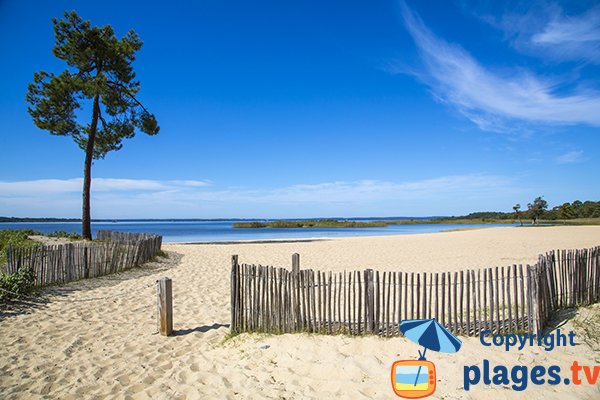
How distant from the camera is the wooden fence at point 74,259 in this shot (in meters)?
8.93

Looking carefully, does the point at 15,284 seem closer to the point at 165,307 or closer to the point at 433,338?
the point at 165,307

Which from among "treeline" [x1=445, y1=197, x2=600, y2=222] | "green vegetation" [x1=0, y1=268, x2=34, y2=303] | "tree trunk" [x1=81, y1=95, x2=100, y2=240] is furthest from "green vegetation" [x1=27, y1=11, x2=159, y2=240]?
"treeline" [x1=445, y1=197, x2=600, y2=222]

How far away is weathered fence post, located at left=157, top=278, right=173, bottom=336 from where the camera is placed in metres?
6.31

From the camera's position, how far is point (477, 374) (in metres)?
4.52

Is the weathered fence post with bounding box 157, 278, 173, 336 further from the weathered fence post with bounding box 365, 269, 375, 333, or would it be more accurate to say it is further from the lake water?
the lake water

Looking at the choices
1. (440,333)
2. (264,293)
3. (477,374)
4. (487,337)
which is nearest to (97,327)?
(264,293)

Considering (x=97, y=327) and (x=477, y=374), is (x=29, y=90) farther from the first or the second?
(x=477, y=374)
